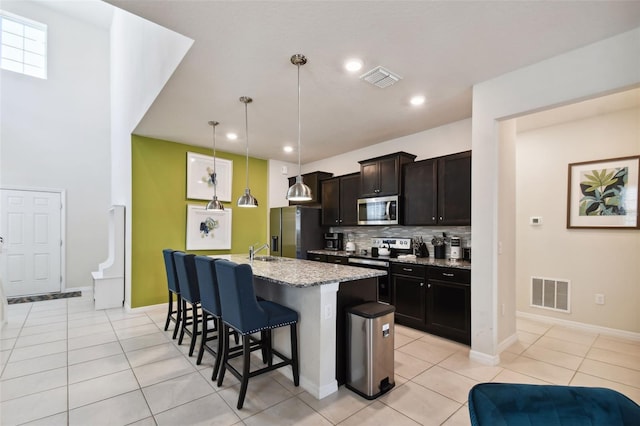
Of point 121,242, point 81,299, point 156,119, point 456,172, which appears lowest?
point 81,299

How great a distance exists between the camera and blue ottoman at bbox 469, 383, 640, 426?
0.91 metres

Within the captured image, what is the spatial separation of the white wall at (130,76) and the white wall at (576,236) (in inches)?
182

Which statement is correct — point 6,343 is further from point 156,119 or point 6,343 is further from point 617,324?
point 617,324

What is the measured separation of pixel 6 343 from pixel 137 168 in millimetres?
2619

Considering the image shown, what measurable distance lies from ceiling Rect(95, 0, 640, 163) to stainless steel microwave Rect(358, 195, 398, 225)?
123 centimetres

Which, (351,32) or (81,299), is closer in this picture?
(351,32)

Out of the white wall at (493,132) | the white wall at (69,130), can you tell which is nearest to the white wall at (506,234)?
the white wall at (493,132)

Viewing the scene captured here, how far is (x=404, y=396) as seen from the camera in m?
2.32

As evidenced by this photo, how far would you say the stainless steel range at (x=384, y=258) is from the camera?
407cm

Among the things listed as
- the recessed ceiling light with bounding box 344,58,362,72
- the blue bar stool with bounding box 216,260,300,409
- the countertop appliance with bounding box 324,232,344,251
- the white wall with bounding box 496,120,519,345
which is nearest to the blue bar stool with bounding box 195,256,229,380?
the blue bar stool with bounding box 216,260,300,409

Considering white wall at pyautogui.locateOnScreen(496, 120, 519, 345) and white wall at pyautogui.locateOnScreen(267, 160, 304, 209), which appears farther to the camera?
white wall at pyautogui.locateOnScreen(267, 160, 304, 209)

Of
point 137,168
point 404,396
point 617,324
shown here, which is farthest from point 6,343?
point 617,324

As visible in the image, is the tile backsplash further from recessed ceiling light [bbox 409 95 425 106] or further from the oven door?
recessed ceiling light [bbox 409 95 425 106]

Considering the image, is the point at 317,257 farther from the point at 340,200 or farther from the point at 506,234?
the point at 506,234
